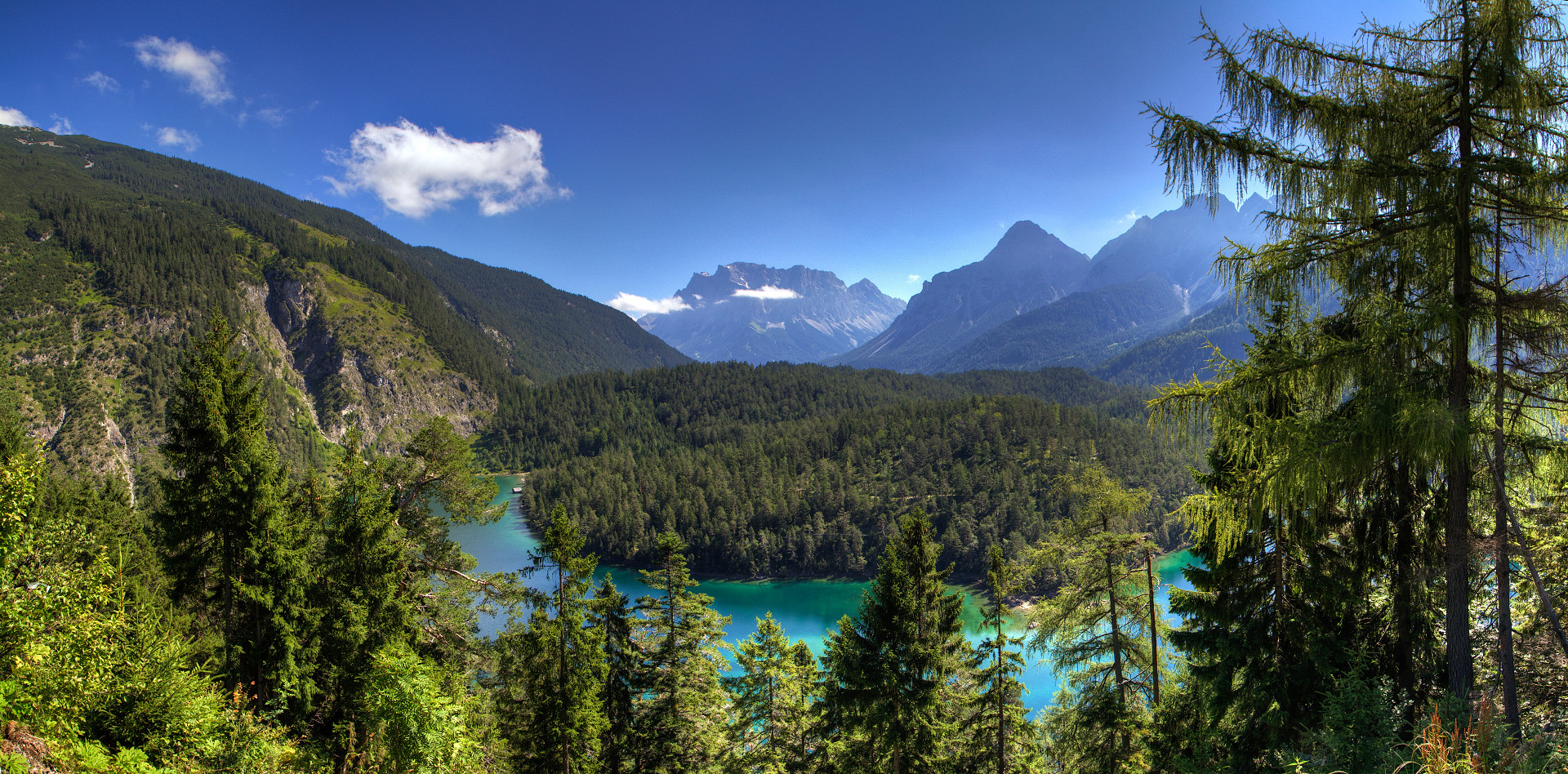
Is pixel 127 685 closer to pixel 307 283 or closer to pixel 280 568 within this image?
pixel 280 568

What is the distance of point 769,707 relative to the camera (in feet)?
60.1

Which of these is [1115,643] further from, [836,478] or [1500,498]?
[836,478]

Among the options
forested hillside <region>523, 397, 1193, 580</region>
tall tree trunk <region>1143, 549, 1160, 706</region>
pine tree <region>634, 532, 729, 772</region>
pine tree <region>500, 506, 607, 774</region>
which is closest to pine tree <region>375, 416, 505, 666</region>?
pine tree <region>500, 506, 607, 774</region>

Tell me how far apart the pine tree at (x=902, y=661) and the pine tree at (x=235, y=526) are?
37.0ft

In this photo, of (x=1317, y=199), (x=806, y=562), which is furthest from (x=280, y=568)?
(x=806, y=562)

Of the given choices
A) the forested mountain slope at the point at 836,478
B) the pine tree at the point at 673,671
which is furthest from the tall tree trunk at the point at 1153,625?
the forested mountain slope at the point at 836,478

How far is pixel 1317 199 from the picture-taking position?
17.6 ft

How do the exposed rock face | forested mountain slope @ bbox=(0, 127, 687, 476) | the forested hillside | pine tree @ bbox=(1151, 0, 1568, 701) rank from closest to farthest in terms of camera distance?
pine tree @ bbox=(1151, 0, 1568, 701) → the forested hillside → forested mountain slope @ bbox=(0, 127, 687, 476) → the exposed rock face

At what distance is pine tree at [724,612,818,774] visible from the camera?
17.1 metres

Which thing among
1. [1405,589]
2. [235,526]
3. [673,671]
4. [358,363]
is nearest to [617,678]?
[673,671]

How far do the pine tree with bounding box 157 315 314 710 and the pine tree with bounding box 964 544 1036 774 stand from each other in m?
14.5

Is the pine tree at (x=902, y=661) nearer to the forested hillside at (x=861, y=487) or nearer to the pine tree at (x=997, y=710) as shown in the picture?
the pine tree at (x=997, y=710)

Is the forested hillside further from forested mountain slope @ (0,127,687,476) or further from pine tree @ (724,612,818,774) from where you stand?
forested mountain slope @ (0,127,687,476)

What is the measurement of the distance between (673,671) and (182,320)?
158624 mm
